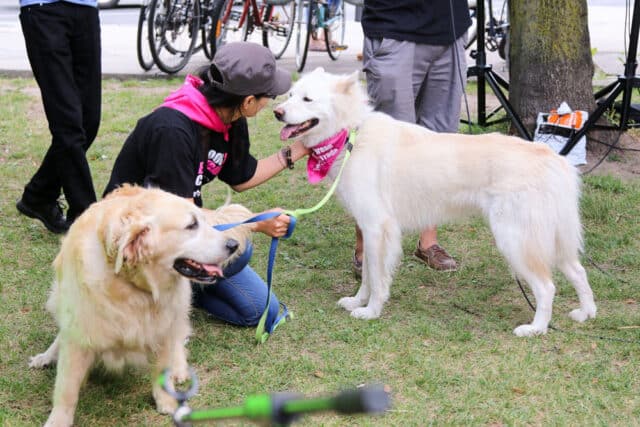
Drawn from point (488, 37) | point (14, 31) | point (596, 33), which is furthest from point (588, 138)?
point (14, 31)

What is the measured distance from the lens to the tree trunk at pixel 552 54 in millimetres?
5805

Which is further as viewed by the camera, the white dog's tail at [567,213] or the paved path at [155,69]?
the paved path at [155,69]

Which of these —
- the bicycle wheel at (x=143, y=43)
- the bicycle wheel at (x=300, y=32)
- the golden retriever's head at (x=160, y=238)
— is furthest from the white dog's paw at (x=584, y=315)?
the bicycle wheel at (x=143, y=43)

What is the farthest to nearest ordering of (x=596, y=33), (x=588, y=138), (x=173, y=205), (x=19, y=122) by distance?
1. (x=596, y=33)
2. (x=19, y=122)
3. (x=588, y=138)
4. (x=173, y=205)

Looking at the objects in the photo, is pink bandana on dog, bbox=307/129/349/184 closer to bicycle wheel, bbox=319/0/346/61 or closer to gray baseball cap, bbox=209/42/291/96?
gray baseball cap, bbox=209/42/291/96

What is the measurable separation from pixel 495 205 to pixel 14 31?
1111 cm

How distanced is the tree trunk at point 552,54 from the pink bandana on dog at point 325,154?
2683mm

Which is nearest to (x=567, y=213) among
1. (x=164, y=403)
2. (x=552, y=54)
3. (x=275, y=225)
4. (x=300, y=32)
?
(x=275, y=225)

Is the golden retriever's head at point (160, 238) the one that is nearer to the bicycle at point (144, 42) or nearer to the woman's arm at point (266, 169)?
the woman's arm at point (266, 169)

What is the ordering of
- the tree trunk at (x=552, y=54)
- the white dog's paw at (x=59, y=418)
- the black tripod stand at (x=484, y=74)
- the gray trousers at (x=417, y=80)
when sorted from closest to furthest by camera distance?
the white dog's paw at (x=59, y=418) → the gray trousers at (x=417, y=80) → the black tripod stand at (x=484, y=74) → the tree trunk at (x=552, y=54)

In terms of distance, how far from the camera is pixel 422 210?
12.8 ft

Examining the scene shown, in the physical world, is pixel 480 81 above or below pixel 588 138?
above

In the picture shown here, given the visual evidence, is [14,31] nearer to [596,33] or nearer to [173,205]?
[596,33]

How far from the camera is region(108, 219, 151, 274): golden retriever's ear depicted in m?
2.46
